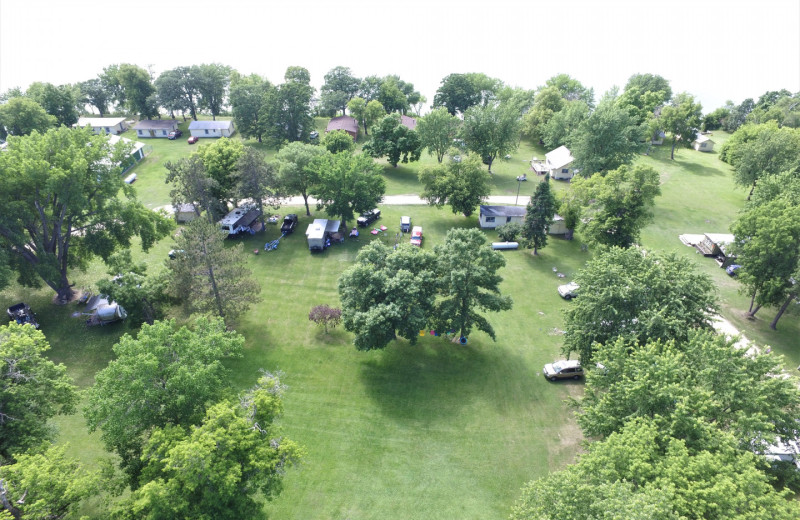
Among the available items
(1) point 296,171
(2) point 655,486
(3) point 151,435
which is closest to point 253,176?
(1) point 296,171

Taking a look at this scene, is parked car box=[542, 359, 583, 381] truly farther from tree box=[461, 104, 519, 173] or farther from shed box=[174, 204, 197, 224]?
shed box=[174, 204, 197, 224]

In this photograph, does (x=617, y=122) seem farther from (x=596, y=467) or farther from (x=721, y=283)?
(x=596, y=467)

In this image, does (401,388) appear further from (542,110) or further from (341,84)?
(341,84)

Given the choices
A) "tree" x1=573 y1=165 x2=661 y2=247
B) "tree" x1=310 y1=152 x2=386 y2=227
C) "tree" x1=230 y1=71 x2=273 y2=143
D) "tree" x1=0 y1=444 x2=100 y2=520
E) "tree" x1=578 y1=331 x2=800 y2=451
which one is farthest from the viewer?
"tree" x1=230 y1=71 x2=273 y2=143

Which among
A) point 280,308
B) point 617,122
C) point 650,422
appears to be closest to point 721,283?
point 617,122

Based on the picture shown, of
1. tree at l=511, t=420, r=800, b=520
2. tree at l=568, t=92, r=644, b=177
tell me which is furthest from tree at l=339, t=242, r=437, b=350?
tree at l=568, t=92, r=644, b=177

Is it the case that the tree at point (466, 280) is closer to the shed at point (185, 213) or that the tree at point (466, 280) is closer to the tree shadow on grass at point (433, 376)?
the tree shadow on grass at point (433, 376)
